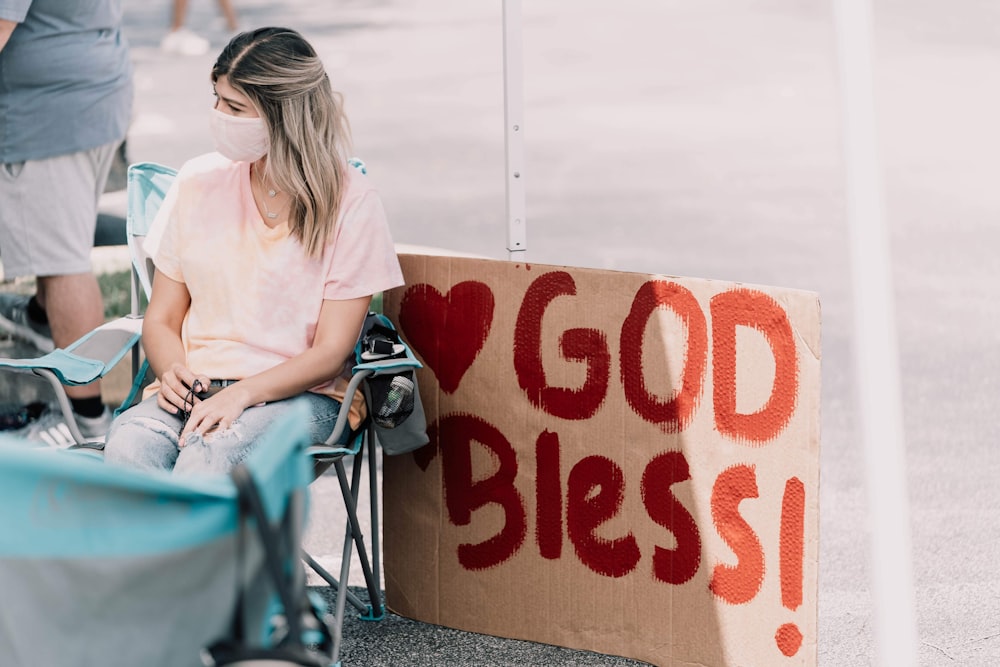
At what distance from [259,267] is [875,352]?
1460 mm

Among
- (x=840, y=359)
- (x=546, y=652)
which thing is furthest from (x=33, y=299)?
(x=840, y=359)

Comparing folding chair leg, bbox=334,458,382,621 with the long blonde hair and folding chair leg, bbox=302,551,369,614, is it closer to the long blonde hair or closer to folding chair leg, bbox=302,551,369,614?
folding chair leg, bbox=302,551,369,614

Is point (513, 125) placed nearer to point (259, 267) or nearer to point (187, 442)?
point (259, 267)

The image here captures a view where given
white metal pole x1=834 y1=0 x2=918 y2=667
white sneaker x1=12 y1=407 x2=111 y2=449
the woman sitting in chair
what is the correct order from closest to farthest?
white metal pole x1=834 y1=0 x2=918 y2=667 → the woman sitting in chair → white sneaker x1=12 y1=407 x2=111 y2=449

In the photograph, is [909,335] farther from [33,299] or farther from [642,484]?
[33,299]

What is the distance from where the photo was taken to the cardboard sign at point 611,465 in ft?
8.85

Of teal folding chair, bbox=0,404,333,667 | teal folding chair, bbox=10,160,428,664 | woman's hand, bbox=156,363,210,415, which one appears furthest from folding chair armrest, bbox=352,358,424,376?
teal folding chair, bbox=0,404,333,667

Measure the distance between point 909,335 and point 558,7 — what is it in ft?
31.5

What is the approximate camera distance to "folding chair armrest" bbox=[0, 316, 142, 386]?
290 cm

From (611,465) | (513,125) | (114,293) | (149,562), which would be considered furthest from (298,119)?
(114,293)

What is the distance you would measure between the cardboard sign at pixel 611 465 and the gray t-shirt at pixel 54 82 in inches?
52.5

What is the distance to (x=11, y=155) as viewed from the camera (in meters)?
3.91

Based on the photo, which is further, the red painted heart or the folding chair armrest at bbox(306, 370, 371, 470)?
the red painted heart

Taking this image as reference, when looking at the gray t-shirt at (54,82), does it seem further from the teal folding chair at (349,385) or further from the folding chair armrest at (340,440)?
the folding chair armrest at (340,440)
